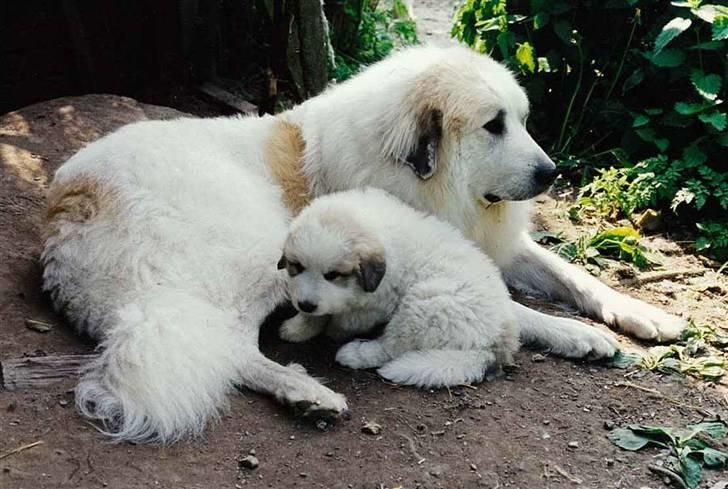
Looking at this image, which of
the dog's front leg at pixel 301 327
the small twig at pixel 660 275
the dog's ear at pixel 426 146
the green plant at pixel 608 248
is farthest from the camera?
the green plant at pixel 608 248

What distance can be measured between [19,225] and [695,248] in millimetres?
3813

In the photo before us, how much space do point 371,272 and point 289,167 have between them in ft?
3.23

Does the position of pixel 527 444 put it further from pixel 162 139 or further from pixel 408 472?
pixel 162 139

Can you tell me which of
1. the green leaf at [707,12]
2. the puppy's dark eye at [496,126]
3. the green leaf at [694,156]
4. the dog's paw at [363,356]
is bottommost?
the dog's paw at [363,356]

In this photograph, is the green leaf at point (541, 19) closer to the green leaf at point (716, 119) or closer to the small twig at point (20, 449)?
the green leaf at point (716, 119)

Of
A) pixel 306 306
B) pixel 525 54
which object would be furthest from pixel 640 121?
pixel 306 306

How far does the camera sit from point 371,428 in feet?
11.2

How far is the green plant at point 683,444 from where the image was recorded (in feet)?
11.0

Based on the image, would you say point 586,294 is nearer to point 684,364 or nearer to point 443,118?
point 684,364

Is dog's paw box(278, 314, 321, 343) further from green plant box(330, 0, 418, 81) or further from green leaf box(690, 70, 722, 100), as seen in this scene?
green plant box(330, 0, 418, 81)

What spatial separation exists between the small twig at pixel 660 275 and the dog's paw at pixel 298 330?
6.47 feet

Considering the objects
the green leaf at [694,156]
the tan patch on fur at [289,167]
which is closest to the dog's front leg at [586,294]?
the tan patch on fur at [289,167]

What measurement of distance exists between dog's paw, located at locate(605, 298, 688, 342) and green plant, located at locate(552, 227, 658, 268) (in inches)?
29.1

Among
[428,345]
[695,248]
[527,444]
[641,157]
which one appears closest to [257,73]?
[641,157]
